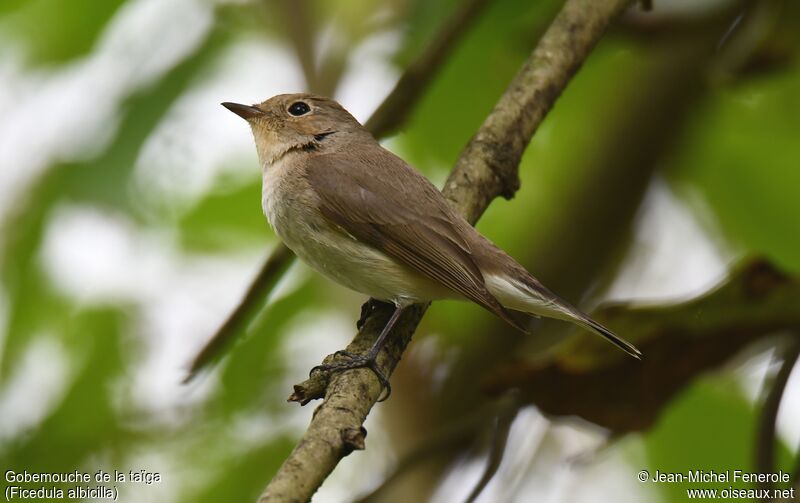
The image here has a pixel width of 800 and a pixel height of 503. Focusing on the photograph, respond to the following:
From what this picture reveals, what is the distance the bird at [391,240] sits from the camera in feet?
14.9

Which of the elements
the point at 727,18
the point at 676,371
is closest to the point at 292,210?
the point at 676,371

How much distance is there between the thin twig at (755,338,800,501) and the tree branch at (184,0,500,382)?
2.01 metres

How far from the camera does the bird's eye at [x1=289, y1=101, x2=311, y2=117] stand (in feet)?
18.4

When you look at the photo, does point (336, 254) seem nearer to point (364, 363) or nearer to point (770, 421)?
point (364, 363)

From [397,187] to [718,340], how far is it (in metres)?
1.65

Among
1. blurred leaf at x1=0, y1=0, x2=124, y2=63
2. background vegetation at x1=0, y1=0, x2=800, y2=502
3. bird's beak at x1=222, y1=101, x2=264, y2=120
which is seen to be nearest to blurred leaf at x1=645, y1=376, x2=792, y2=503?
background vegetation at x1=0, y1=0, x2=800, y2=502

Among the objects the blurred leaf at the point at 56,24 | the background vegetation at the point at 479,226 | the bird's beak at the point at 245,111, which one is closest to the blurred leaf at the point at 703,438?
the background vegetation at the point at 479,226

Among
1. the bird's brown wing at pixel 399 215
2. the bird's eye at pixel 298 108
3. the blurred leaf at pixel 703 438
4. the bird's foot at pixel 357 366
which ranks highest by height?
the bird's eye at pixel 298 108

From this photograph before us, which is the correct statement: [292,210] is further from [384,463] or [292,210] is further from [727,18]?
[727,18]

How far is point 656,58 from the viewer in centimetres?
547

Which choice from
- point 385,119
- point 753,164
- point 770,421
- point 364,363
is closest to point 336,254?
point 385,119

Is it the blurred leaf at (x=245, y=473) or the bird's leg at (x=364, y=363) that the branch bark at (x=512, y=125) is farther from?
the blurred leaf at (x=245, y=473)

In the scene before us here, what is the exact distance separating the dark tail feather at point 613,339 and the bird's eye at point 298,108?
7.12ft

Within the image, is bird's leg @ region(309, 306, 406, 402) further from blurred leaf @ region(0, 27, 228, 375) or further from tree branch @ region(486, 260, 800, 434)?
blurred leaf @ region(0, 27, 228, 375)
